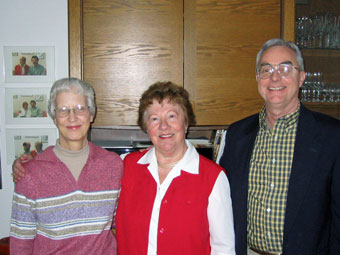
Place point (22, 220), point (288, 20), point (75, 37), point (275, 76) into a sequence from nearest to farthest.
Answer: point (22, 220)
point (275, 76)
point (75, 37)
point (288, 20)

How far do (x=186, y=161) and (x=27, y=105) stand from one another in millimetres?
1226

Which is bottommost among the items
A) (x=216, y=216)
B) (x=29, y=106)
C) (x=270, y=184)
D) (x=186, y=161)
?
(x=216, y=216)

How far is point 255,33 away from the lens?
1.94 meters

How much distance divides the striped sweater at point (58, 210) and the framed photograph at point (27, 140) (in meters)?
0.79

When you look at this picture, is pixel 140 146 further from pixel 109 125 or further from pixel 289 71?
pixel 289 71

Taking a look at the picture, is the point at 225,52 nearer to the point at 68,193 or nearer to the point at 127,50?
the point at 127,50

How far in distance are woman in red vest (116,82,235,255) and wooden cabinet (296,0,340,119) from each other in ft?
3.82

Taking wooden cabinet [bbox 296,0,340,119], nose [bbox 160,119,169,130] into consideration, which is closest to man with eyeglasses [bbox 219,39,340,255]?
nose [bbox 160,119,169,130]

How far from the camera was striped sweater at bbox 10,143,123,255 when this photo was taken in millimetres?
1166

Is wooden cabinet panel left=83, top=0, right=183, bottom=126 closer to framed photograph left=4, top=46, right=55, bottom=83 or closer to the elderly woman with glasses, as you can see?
framed photograph left=4, top=46, right=55, bottom=83

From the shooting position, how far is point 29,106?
6.43ft

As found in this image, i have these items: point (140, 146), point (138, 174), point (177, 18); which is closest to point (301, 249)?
point (138, 174)

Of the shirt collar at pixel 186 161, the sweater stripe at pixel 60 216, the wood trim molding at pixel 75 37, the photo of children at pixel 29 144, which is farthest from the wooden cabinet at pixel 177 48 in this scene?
the sweater stripe at pixel 60 216

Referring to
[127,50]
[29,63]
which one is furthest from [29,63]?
[127,50]
